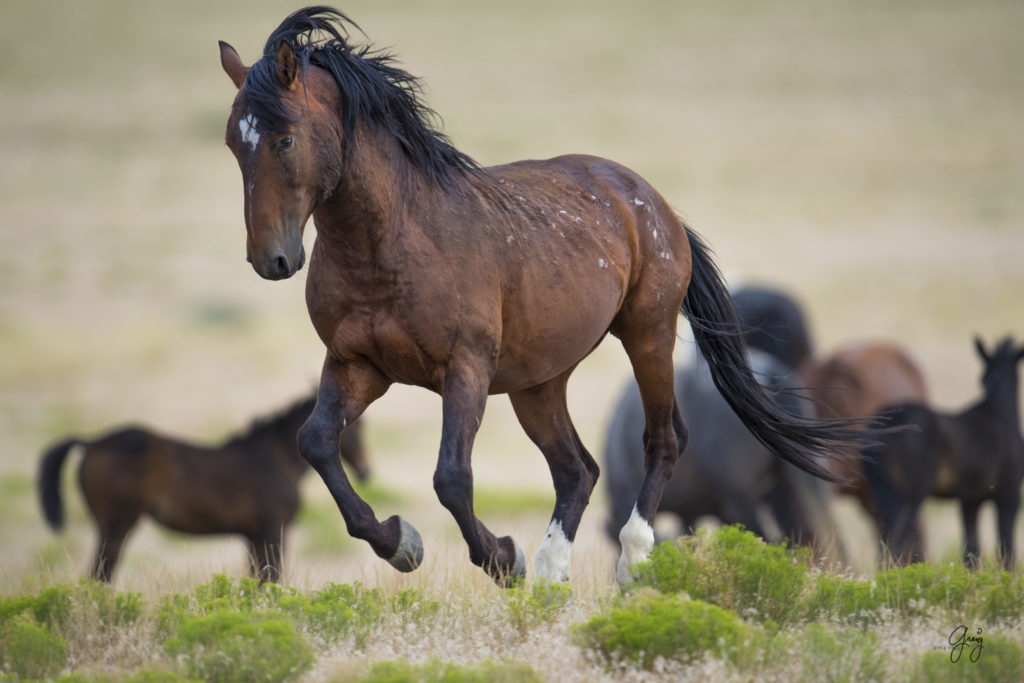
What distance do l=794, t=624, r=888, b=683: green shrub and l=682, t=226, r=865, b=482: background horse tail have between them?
205 centimetres

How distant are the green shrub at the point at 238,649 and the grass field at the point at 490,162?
0.20 metres

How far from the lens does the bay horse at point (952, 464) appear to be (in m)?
8.27

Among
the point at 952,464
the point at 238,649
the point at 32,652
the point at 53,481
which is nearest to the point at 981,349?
the point at 952,464

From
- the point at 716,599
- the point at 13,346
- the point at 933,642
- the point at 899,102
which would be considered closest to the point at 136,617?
the point at 716,599

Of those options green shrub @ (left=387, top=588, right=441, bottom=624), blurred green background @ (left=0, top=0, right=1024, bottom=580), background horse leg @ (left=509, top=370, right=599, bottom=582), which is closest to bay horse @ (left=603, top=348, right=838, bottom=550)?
blurred green background @ (left=0, top=0, right=1024, bottom=580)

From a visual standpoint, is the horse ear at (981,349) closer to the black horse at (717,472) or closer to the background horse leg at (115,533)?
the black horse at (717,472)

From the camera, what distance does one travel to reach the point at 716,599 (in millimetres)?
4656

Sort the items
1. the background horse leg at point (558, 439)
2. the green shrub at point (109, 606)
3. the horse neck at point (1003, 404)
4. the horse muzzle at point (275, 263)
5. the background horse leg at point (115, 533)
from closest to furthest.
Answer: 1. the horse muzzle at point (275, 263)
2. the green shrub at point (109, 606)
3. the background horse leg at point (558, 439)
4. the horse neck at point (1003, 404)
5. the background horse leg at point (115, 533)

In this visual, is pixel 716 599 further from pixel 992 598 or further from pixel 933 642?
pixel 992 598

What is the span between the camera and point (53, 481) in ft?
31.3

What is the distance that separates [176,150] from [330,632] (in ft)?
169

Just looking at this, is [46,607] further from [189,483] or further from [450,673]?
[189,483]

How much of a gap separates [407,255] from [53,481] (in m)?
6.31

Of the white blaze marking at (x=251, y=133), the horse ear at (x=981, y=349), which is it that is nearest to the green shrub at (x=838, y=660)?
the white blaze marking at (x=251, y=133)
